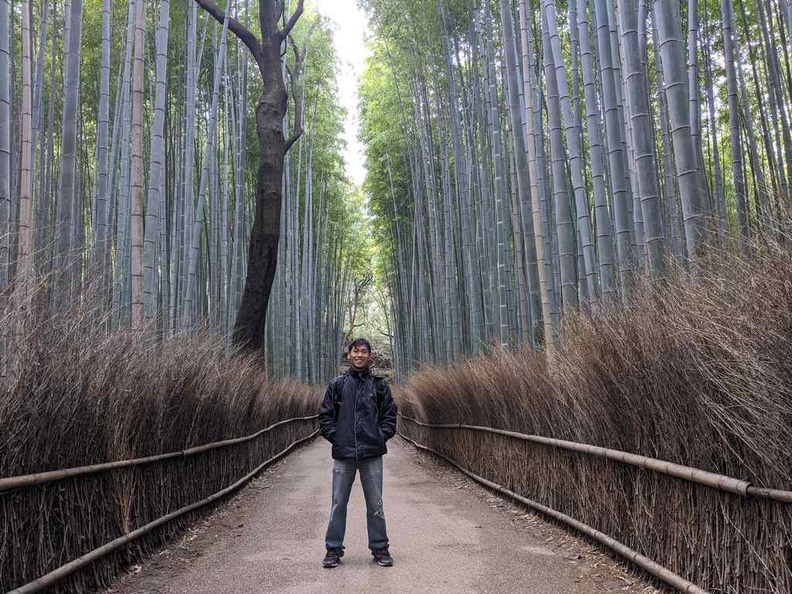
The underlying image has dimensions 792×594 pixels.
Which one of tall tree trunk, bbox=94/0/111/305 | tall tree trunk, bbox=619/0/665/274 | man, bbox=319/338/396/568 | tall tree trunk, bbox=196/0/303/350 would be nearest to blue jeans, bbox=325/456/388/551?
man, bbox=319/338/396/568

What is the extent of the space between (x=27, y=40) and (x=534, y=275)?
426cm

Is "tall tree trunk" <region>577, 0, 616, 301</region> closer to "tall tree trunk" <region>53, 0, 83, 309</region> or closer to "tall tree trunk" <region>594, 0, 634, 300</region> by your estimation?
"tall tree trunk" <region>594, 0, 634, 300</region>

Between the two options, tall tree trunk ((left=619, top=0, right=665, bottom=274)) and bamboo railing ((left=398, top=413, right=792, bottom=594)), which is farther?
tall tree trunk ((left=619, top=0, right=665, bottom=274))

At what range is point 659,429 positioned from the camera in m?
2.51

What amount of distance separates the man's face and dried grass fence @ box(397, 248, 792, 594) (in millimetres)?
1022

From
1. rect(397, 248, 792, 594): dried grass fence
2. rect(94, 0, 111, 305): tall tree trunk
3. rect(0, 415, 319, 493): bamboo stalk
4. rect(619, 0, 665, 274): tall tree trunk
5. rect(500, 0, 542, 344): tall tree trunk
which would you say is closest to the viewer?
rect(397, 248, 792, 594): dried grass fence

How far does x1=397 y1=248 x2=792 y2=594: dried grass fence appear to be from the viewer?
1.76m

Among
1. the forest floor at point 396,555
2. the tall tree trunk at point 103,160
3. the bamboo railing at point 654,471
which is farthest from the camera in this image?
the tall tree trunk at point 103,160

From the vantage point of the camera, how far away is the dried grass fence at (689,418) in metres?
1.76

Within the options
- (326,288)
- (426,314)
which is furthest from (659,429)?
(326,288)

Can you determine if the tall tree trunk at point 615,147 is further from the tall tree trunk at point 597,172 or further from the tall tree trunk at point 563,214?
the tall tree trunk at point 563,214

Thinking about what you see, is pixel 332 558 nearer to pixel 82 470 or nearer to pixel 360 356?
pixel 360 356

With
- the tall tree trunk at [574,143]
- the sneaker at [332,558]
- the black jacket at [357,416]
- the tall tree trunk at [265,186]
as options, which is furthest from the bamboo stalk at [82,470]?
the tall tree trunk at [265,186]

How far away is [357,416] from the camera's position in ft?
10.5
